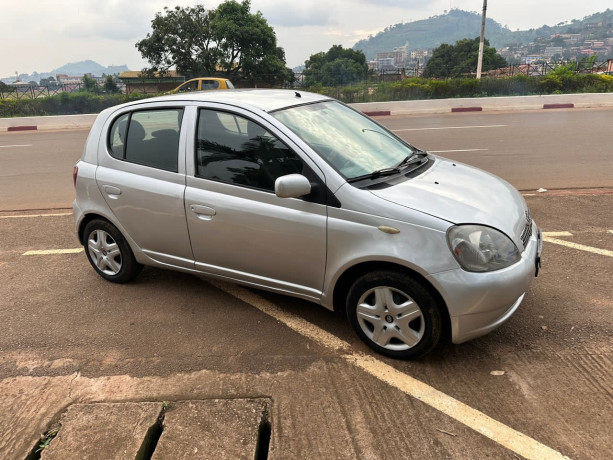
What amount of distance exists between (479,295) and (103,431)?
223 cm

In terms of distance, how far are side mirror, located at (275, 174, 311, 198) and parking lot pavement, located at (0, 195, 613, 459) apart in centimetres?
109

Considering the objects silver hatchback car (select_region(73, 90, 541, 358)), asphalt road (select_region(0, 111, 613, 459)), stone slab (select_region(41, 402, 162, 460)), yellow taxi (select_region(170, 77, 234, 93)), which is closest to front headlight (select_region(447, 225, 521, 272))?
silver hatchback car (select_region(73, 90, 541, 358))

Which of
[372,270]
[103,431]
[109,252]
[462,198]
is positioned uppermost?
[462,198]

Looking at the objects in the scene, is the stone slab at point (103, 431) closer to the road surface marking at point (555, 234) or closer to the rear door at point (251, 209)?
the rear door at point (251, 209)

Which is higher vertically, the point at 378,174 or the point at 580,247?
the point at 378,174

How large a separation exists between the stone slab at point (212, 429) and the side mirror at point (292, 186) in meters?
1.25

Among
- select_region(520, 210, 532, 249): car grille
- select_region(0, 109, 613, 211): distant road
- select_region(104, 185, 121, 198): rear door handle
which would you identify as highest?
select_region(104, 185, 121, 198): rear door handle

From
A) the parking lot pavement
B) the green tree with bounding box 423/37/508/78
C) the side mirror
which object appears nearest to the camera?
the parking lot pavement

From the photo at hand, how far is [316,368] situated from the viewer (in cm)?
299

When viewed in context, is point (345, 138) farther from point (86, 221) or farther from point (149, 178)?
point (86, 221)

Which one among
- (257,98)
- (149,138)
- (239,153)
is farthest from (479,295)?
(149,138)

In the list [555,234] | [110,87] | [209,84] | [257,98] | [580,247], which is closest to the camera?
[257,98]

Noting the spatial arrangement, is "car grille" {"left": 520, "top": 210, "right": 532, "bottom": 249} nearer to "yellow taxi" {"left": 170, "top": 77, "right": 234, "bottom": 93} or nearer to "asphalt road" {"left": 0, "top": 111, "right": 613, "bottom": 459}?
"asphalt road" {"left": 0, "top": 111, "right": 613, "bottom": 459}

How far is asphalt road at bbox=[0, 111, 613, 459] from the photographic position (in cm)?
244
